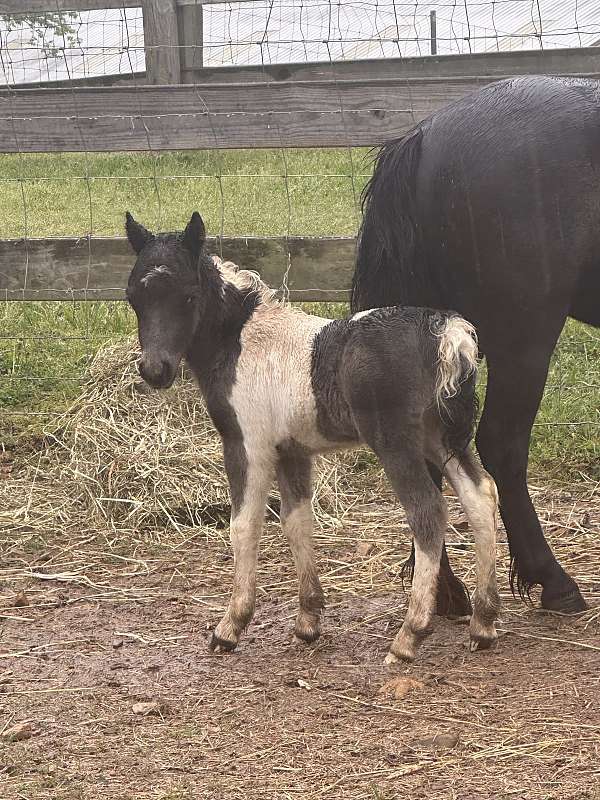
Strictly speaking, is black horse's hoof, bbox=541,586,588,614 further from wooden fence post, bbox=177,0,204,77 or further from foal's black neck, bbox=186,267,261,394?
wooden fence post, bbox=177,0,204,77

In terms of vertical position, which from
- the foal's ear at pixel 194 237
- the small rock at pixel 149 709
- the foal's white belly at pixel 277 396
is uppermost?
the foal's ear at pixel 194 237

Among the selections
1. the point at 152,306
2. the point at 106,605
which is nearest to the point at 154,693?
the point at 106,605

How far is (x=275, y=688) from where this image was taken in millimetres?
3689

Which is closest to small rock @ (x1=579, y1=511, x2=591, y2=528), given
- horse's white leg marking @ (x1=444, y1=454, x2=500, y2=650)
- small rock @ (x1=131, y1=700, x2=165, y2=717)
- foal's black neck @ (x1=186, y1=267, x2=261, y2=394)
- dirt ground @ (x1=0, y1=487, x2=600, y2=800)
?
dirt ground @ (x1=0, y1=487, x2=600, y2=800)

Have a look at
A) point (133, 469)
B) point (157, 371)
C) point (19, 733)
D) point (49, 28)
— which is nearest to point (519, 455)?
point (157, 371)

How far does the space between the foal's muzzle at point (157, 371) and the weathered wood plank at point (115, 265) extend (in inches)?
82.2

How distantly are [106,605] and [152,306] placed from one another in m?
1.44

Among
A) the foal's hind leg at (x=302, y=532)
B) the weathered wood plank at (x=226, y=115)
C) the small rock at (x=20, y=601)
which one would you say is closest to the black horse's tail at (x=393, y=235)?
the foal's hind leg at (x=302, y=532)

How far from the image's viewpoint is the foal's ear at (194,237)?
3.94 metres

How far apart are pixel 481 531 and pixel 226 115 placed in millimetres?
2944

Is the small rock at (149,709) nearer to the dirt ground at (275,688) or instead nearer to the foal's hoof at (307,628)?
the dirt ground at (275,688)

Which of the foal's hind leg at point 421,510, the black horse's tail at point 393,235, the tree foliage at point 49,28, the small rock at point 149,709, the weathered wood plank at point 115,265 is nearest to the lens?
the small rock at point 149,709

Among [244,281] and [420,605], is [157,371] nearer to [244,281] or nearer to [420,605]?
[244,281]

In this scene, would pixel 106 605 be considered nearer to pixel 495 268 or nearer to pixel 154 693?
pixel 154 693
